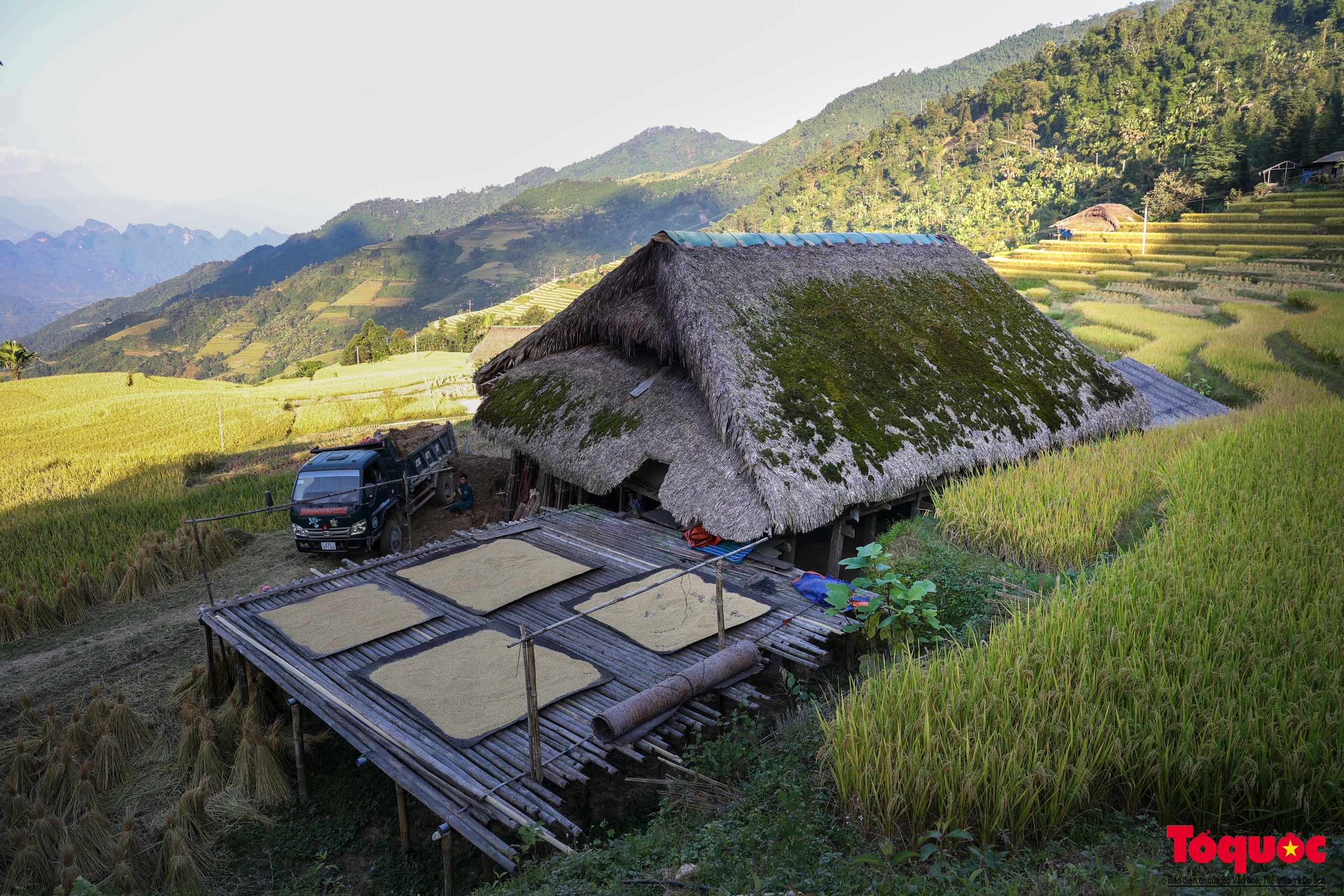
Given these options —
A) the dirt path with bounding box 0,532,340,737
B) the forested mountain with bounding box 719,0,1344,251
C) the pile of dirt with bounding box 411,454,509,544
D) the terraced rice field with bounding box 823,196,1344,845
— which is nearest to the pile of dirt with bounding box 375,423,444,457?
the pile of dirt with bounding box 411,454,509,544

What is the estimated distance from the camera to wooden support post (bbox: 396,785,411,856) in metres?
4.53

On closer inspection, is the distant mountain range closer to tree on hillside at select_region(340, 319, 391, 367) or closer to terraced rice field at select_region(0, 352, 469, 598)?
tree on hillside at select_region(340, 319, 391, 367)

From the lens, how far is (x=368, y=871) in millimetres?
4695

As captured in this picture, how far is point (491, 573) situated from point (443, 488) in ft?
23.0

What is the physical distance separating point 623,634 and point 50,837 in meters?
4.14

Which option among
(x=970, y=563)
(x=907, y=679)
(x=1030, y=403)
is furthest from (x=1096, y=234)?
(x=907, y=679)

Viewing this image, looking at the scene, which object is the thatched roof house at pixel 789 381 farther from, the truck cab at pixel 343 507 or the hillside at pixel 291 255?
the hillside at pixel 291 255

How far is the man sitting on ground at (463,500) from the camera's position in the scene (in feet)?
42.2

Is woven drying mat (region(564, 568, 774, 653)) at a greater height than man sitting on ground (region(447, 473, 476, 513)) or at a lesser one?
greater

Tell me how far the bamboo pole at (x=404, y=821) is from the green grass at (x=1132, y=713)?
2804mm

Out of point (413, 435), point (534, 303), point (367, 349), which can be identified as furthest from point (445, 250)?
point (413, 435)

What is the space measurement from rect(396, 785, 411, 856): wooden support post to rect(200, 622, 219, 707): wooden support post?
331 cm

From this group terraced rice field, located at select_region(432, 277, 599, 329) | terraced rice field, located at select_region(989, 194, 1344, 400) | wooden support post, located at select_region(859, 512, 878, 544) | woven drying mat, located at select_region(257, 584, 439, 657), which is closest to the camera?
woven drying mat, located at select_region(257, 584, 439, 657)

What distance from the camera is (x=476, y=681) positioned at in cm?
525
